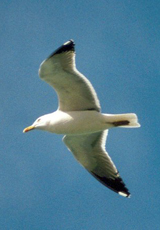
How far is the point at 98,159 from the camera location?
12211 millimetres

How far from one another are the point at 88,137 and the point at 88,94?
1.24 m

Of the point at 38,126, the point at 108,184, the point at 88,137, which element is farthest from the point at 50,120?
the point at 108,184

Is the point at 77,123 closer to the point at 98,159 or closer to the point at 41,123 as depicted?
the point at 41,123

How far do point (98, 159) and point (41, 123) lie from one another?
1.66 metres

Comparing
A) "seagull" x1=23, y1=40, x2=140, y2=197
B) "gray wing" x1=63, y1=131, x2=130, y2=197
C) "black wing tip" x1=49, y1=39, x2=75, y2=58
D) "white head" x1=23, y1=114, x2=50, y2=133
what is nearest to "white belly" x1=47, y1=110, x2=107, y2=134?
"seagull" x1=23, y1=40, x2=140, y2=197

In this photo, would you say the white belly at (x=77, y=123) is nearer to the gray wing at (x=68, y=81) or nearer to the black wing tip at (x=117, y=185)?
the gray wing at (x=68, y=81)

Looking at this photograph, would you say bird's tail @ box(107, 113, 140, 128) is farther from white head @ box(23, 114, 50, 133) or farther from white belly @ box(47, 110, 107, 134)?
white head @ box(23, 114, 50, 133)

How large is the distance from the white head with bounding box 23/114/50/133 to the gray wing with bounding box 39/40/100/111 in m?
0.39

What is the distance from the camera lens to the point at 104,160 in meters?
12.2

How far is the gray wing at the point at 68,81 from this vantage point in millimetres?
10562

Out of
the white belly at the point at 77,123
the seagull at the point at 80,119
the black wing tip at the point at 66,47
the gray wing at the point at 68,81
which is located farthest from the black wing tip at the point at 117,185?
the black wing tip at the point at 66,47

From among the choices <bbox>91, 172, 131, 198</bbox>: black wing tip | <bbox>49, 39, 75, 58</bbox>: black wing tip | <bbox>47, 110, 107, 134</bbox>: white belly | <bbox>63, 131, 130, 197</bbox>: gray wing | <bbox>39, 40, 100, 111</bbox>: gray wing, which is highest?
<bbox>49, 39, 75, 58</bbox>: black wing tip

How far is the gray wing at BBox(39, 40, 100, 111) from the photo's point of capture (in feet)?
34.7

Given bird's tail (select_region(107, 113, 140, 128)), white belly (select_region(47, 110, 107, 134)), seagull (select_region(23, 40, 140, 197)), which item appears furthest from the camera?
white belly (select_region(47, 110, 107, 134))
